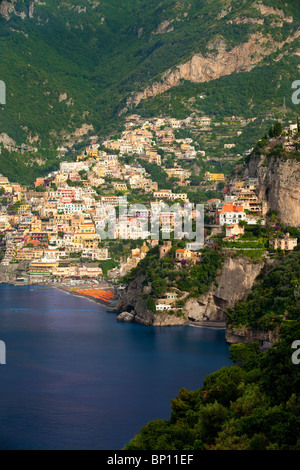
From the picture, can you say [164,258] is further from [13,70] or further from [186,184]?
[13,70]

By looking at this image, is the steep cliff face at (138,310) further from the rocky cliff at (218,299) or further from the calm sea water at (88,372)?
the calm sea water at (88,372)

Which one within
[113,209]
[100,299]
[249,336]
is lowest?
[249,336]

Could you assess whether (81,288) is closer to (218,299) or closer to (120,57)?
(218,299)

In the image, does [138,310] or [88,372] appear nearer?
[88,372]

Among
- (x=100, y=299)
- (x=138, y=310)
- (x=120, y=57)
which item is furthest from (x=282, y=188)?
(x=120, y=57)

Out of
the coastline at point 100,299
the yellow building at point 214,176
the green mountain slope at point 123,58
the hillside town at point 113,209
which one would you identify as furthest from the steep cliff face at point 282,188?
the green mountain slope at point 123,58

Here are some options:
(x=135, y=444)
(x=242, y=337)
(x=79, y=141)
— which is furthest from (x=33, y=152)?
(x=135, y=444)
